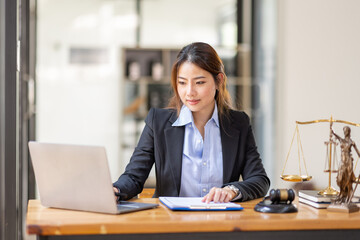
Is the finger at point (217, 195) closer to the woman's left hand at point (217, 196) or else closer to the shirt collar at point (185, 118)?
the woman's left hand at point (217, 196)

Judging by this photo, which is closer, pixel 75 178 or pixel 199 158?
pixel 75 178

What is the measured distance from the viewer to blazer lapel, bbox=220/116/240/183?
7.89ft

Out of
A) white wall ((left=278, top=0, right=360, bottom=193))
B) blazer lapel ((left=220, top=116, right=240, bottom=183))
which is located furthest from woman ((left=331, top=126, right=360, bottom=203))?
white wall ((left=278, top=0, right=360, bottom=193))

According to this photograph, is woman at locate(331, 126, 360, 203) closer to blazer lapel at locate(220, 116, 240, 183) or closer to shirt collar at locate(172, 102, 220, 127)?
blazer lapel at locate(220, 116, 240, 183)

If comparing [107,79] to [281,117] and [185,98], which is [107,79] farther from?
[185,98]

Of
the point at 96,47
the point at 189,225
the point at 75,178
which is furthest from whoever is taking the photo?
the point at 96,47

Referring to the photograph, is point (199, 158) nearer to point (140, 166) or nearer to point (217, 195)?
point (140, 166)

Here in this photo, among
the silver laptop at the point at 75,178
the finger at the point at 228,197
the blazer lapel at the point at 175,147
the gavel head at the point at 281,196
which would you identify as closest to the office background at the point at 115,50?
the blazer lapel at the point at 175,147

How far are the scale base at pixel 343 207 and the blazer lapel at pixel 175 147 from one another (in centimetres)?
74

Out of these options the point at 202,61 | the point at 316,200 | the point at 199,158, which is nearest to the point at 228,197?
the point at 316,200

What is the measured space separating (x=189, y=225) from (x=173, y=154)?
0.77 m

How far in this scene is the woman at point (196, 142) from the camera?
2.36 metres

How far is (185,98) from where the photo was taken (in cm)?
235

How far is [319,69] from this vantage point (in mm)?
4117
